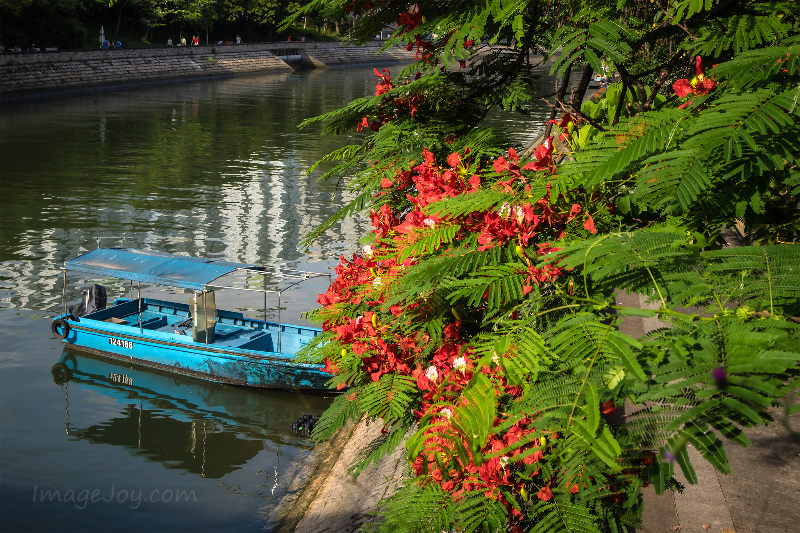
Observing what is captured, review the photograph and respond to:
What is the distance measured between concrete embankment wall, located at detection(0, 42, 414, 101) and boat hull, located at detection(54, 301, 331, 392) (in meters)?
35.0

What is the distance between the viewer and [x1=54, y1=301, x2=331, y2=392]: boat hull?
1542cm

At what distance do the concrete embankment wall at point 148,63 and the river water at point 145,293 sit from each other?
258 centimetres

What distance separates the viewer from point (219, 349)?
15.7 meters

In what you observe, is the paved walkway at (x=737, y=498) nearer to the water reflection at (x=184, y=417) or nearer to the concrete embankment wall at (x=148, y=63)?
the water reflection at (x=184, y=417)

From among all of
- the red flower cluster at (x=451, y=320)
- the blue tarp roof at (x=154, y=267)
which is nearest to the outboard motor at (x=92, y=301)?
the blue tarp roof at (x=154, y=267)

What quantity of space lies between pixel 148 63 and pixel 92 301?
155 feet

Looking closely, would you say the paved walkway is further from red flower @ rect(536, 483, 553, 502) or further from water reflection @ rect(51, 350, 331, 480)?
water reflection @ rect(51, 350, 331, 480)

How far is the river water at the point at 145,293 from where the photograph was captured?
38.7 feet

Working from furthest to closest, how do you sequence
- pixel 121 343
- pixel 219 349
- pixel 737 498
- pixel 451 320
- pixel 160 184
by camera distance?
pixel 160 184
pixel 121 343
pixel 219 349
pixel 737 498
pixel 451 320

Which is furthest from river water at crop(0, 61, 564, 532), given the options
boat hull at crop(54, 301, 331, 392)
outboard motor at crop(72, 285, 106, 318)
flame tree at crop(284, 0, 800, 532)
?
flame tree at crop(284, 0, 800, 532)

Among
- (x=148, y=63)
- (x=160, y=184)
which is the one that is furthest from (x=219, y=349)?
(x=148, y=63)

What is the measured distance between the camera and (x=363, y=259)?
4.21m

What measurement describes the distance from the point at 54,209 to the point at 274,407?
14.7 metres

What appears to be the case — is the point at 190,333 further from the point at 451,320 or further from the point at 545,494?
the point at 545,494
